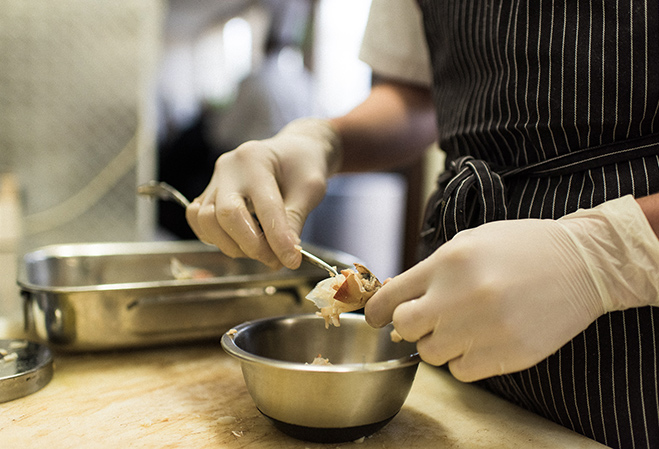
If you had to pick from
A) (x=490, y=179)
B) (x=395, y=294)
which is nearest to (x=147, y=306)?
(x=395, y=294)

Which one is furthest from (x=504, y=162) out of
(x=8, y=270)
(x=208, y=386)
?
(x=8, y=270)

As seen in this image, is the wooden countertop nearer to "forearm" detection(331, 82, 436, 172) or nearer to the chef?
the chef

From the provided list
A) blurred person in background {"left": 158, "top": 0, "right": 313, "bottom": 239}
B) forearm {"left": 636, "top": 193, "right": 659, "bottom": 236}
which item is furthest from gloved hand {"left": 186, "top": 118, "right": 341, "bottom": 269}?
blurred person in background {"left": 158, "top": 0, "right": 313, "bottom": 239}

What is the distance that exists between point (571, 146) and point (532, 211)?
4.4 inches

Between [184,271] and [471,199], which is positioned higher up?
[471,199]

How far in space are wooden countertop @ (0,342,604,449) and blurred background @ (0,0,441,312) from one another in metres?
0.68

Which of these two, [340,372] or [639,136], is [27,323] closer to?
[340,372]

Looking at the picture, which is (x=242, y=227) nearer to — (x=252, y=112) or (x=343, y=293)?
(x=343, y=293)

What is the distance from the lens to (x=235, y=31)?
3.46m

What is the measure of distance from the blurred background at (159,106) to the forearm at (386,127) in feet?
3.12

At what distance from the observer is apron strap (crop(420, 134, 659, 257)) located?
27.7 inches

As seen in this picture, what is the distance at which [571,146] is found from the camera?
2.47 feet

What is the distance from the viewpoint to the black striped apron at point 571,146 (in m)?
0.67

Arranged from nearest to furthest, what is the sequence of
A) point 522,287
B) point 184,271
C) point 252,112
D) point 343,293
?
point 522,287 < point 343,293 < point 184,271 < point 252,112
